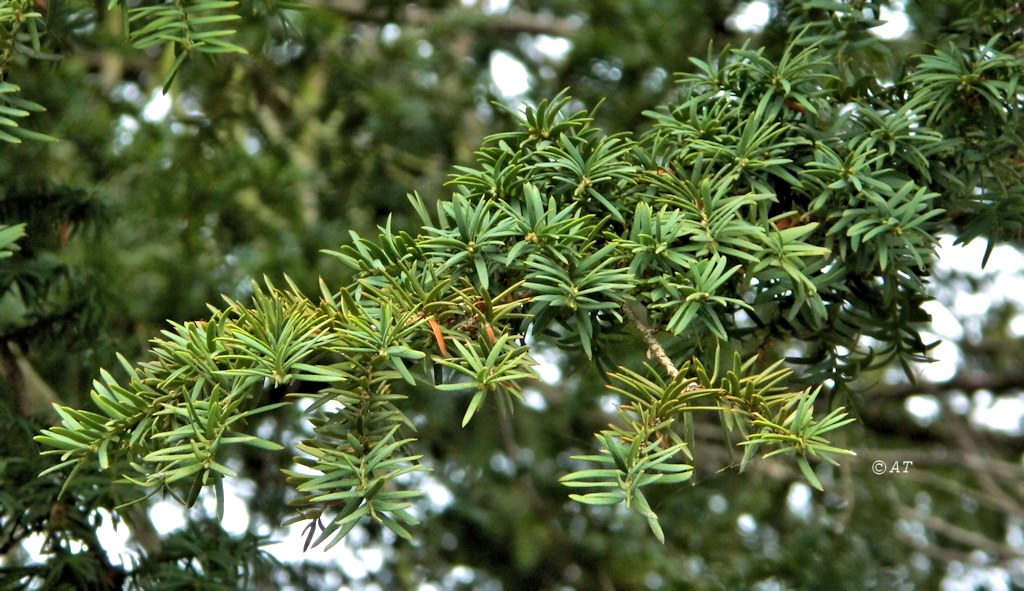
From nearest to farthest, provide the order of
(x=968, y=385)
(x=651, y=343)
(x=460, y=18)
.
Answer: (x=651, y=343)
(x=460, y=18)
(x=968, y=385)

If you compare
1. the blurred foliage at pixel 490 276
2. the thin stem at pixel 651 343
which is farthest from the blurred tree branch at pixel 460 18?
the thin stem at pixel 651 343

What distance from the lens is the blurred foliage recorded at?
65 cm

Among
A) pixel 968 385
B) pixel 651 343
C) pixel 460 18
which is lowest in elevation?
pixel 651 343

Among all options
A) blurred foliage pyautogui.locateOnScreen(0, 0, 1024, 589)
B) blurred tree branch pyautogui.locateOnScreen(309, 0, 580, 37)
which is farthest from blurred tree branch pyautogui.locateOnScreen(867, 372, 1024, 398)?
blurred tree branch pyautogui.locateOnScreen(309, 0, 580, 37)

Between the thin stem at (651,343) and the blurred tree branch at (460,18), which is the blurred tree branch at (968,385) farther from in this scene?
the thin stem at (651,343)

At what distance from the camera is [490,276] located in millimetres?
712

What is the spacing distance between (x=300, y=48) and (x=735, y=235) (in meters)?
1.45

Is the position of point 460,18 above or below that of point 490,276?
above

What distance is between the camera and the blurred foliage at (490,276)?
2.13ft

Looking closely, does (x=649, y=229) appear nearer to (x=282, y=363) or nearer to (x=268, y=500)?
(x=282, y=363)

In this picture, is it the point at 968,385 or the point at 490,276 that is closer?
the point at 490,276

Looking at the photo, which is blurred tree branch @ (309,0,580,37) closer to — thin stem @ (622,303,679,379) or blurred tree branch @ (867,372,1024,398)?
blurred tree branch @ (867,372,1024,398)

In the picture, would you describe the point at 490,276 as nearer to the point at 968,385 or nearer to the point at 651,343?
the point at 651,343

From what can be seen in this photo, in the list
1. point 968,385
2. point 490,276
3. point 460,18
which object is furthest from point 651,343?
point 968,385
